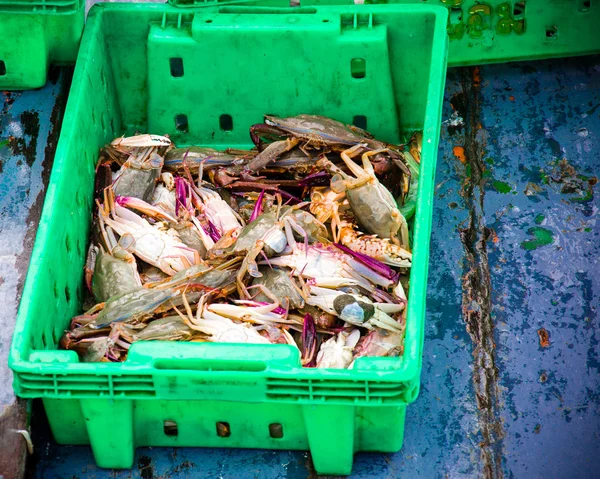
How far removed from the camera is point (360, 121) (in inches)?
177

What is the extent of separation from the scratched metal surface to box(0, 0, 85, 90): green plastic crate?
0.37ft

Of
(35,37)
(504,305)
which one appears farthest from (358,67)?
(35,37)

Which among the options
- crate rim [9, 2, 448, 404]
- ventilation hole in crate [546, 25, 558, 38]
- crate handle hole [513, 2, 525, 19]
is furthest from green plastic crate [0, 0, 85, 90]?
ventilation hole in crate [546, 25, 558, 38]

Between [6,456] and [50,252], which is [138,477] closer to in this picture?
[6,456]

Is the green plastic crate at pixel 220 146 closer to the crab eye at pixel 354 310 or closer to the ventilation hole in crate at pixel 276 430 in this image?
the ventilation hole in crate at pixel 276 430

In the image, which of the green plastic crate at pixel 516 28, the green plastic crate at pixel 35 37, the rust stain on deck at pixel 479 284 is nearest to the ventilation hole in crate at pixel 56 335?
the green plastic crate at pixel 35 37

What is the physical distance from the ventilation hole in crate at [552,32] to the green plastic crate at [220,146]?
0.64m

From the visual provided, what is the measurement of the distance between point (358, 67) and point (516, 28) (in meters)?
0.76

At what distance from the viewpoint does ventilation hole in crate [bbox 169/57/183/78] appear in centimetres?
437

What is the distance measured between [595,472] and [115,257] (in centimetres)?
177

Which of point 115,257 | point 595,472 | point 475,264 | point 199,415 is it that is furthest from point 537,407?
point 115,257

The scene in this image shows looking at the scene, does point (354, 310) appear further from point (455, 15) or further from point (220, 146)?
point (455, 15)

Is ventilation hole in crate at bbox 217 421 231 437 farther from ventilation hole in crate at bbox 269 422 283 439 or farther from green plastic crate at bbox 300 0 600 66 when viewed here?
green plastic crate at bbox 300 0 600 66

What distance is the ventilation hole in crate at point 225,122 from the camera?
4.54 metres
